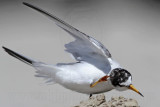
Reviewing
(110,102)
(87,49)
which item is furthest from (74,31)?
(110,102)

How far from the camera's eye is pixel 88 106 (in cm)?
120

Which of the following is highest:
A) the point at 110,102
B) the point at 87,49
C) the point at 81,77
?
the point at 87,49

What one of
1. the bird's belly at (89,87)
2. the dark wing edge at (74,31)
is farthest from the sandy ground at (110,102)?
the dark wing edge at (74,31)

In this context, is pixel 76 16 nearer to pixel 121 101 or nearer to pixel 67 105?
pixel 67 105

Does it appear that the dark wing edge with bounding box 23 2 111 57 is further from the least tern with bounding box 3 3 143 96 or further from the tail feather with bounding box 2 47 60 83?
the tail feather with bounding box 2 47 60 83

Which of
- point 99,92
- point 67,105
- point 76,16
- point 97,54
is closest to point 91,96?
point 99,92

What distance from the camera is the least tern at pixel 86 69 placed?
1.23 metres

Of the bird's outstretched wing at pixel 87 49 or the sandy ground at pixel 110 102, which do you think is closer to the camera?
the sandy ground at pixel 110 102

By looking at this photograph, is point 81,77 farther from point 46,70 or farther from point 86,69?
point 46,70

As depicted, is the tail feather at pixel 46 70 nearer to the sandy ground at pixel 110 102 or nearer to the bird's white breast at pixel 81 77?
the bird's white breast at pixel 81 77

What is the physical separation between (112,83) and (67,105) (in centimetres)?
36

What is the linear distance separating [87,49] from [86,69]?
0.08 m

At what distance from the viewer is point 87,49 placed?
134 centimetres

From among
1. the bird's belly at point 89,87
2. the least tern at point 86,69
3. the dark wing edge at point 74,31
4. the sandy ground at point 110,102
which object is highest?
the dark wing edge at point 74,31
